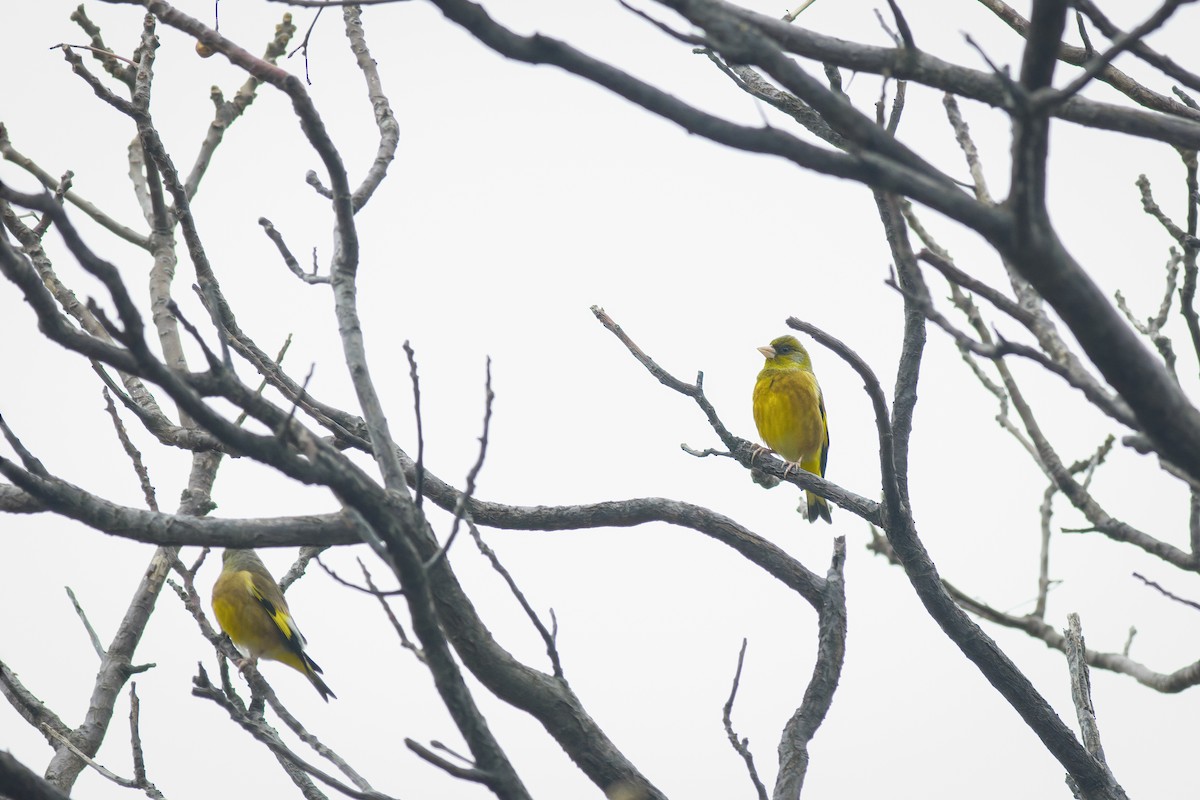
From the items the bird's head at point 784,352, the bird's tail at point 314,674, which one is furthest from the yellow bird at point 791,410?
the bird's tail at point 314,674

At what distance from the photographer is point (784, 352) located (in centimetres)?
996

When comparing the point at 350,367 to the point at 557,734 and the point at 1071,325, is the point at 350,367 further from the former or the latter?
the point at 1071,325

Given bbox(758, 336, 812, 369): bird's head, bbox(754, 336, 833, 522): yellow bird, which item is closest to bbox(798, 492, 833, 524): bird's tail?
bbox(754, 336, 833, 522): yellow bird

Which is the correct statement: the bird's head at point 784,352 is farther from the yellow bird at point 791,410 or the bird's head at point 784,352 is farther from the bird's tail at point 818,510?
the bird's tail at point 818,510

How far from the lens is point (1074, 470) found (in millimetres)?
4438

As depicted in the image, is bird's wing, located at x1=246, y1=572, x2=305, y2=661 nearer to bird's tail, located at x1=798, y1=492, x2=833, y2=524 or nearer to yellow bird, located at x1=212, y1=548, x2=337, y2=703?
yellow bird, located at x1=212, y1=548, x2=337, y2=703

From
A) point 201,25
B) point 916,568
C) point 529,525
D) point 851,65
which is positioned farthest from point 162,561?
point 851,65

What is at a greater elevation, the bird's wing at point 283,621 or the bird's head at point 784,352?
the bird's head at point 784,352

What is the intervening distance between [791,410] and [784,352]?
0.74 meters

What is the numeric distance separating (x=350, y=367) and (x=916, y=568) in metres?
2.35

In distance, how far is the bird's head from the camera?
32.5 ft

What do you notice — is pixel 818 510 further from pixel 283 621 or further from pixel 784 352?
pixel 283 621

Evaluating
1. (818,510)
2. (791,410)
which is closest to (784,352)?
(791,410)

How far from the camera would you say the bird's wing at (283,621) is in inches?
271
